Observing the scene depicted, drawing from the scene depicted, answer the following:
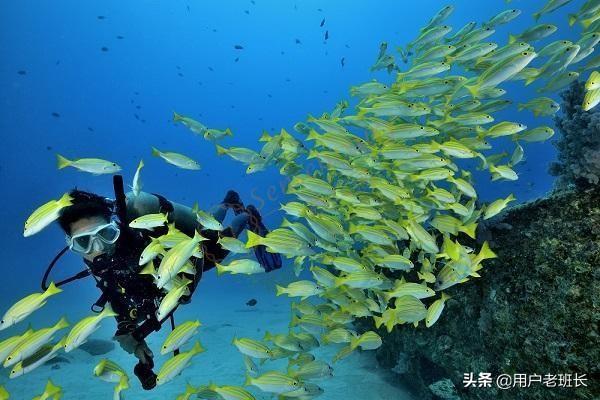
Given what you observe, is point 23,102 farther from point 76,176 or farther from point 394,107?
point 394,107

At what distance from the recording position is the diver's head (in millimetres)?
3510

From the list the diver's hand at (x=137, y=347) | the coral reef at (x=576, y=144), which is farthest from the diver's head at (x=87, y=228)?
the coral reef at (x=576, y=144)

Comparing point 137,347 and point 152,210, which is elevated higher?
point 152,210

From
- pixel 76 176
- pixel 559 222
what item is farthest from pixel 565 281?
pixel 76 176

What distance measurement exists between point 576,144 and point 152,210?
531cm

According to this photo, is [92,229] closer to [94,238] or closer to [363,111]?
[94,238]

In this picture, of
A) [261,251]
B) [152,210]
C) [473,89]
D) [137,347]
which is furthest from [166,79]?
[137,347]

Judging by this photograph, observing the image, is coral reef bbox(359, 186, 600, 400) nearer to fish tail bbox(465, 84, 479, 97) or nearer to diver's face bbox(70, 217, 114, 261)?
fish tail bbox(465, 84, 479, 97)

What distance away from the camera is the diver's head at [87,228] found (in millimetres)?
3510

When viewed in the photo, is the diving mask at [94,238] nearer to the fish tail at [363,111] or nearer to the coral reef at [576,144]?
the fish tail at [363,111]

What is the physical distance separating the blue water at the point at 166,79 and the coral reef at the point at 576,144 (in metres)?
35.1

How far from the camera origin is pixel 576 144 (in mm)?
4734

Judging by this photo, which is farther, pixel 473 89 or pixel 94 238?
pixel 473 89

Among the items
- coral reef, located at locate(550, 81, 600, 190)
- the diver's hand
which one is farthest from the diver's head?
coral reef, located at locate(550, 81, 600, 190)
